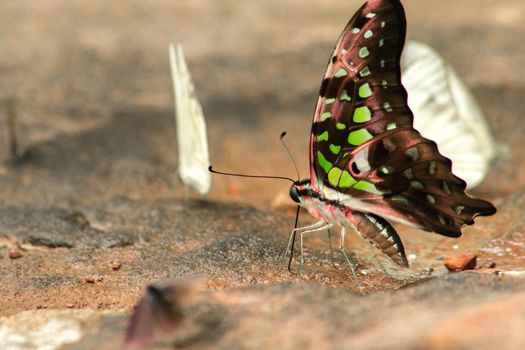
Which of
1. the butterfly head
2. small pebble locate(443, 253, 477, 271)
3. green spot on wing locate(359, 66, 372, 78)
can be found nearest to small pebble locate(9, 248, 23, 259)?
the butterfly head

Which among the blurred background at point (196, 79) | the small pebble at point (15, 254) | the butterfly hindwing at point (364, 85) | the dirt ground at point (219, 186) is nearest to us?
the dirt ground at point (219, 186)

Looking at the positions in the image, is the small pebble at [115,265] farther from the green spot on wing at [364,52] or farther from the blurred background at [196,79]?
the green spot on wing at [364,52]

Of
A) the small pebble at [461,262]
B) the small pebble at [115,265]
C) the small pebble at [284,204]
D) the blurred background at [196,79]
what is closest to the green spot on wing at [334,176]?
the small pebble at [461,262]

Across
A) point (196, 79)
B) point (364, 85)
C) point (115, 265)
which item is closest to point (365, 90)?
point (364, 85)

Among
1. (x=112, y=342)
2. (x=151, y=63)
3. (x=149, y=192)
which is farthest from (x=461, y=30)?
(x=112, y=342)

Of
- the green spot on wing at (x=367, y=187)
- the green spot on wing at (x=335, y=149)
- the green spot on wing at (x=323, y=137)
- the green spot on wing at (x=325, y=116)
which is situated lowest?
the green spot on wing at (x=367, y=187)

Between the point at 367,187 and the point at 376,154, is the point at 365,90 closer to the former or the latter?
the point at 376,154
